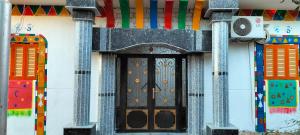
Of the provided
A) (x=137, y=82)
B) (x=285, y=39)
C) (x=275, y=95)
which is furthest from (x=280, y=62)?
(x=137, y=82)

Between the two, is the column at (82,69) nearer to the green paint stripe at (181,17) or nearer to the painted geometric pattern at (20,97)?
the painted geometric pattern at (20,97)

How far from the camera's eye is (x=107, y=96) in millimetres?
4977

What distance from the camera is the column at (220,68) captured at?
4.46 metres

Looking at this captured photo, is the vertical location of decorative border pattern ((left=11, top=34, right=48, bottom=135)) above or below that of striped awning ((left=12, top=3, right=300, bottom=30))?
below

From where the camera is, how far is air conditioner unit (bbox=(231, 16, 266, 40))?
4949 mm

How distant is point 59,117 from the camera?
506cm

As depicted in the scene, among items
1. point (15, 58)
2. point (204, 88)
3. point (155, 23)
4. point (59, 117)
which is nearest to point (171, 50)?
point (155, 23)

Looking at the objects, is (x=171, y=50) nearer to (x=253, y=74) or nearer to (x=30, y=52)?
(x=253, y=74)

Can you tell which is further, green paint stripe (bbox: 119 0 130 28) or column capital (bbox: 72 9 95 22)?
green paint stripe (bbox: 119 0 130 28)

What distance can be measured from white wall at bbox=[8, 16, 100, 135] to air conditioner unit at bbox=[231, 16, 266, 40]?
266cm

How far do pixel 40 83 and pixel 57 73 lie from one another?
1.19ft

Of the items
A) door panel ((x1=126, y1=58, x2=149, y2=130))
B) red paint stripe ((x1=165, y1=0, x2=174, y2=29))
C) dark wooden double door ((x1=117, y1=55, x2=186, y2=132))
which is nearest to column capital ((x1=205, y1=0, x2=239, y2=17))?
red paint stripe ((x1=165, y1=0, x2=174, y2=29))

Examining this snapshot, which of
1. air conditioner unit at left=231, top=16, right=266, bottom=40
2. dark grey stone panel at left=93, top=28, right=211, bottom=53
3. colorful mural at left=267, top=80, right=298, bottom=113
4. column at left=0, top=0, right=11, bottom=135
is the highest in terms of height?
air conditioner unit at left=231, top=16, right=266, bottom=40

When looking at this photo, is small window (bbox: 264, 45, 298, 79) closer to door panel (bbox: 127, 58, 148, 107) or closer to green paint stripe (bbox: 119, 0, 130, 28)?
door panel (bbox: 127, 58, 148, 107)
